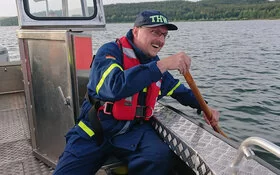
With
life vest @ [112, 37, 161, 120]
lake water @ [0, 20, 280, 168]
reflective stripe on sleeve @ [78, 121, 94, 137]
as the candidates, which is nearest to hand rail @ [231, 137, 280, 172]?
life vest @ [112, 37, 161, 120]

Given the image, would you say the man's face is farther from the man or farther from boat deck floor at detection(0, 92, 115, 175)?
boat deck floor at detection(0, 92, 115, 175)

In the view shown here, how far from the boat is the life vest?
0.61 feet

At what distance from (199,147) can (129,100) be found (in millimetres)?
635

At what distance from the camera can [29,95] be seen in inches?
119

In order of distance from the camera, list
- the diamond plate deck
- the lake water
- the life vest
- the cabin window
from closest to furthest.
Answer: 1. the diamond plate deck
2. the life vest
3. the cabin window
4. the lake water

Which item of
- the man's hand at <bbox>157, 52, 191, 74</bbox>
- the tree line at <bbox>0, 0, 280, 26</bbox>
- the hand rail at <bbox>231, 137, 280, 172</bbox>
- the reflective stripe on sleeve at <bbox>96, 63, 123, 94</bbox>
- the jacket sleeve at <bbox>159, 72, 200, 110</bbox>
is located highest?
the man's hand at <bbox>157, 52, 191, 74</bbox>

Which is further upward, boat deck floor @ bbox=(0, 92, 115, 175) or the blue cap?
the blue cap

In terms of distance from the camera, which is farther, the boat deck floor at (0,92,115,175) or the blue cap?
the boat deck floor at (0,92,115,175)

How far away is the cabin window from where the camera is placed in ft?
9.89

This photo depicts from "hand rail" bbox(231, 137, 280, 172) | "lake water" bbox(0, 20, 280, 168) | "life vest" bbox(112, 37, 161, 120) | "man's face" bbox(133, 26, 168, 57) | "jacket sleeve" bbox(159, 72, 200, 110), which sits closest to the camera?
"hand rail" bbox(231, 137, 280, 172)

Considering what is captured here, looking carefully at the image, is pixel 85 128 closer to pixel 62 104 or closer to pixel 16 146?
pixel 62 104

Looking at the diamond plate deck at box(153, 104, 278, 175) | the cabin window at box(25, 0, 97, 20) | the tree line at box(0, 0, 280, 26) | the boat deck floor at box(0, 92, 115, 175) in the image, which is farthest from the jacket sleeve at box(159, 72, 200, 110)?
the tree line at box(0, 0, 280, 26)

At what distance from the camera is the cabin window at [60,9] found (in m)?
3.02

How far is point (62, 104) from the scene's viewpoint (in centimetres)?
271
